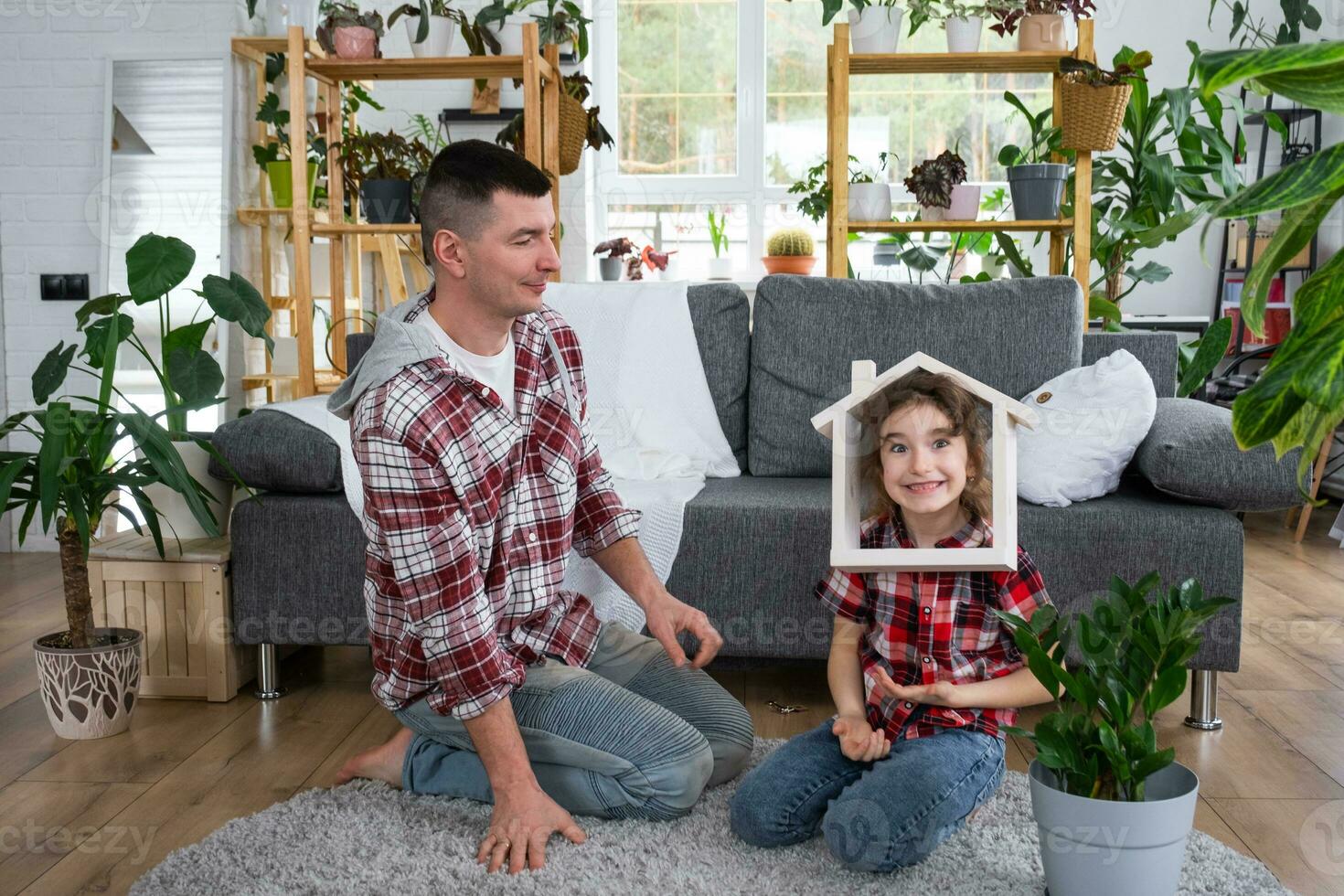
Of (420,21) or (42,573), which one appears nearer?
(420,21)

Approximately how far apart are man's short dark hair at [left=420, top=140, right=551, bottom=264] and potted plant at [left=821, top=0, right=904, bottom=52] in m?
1.79

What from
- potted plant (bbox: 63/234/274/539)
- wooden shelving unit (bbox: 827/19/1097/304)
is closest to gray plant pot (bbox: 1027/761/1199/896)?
potted plant (bbox: 63/234/274/539)

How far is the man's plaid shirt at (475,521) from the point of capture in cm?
151

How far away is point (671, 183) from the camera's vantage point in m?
4.96

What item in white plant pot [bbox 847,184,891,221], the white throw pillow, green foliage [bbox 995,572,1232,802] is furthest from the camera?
white plant pot [bbox 847,184,891,221]

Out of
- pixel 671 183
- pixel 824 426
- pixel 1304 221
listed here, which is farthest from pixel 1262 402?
pixel 671 183

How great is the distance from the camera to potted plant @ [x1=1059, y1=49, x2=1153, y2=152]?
2902mm

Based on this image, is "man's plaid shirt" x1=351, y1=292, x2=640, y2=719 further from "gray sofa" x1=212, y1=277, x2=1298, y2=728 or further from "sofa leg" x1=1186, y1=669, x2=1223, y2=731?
"sofa leg" x1=1186, y1=669, x2=1223, y2=731

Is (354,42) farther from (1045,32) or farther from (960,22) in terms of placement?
(1045,32)

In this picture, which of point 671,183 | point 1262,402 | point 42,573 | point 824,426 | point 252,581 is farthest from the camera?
point 671,183

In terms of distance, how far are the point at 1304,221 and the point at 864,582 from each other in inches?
36.3

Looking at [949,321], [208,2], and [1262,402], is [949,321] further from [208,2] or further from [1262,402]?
[208,2]

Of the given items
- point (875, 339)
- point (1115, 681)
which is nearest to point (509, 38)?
point (875, 339)

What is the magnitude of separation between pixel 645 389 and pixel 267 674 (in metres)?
0.95
